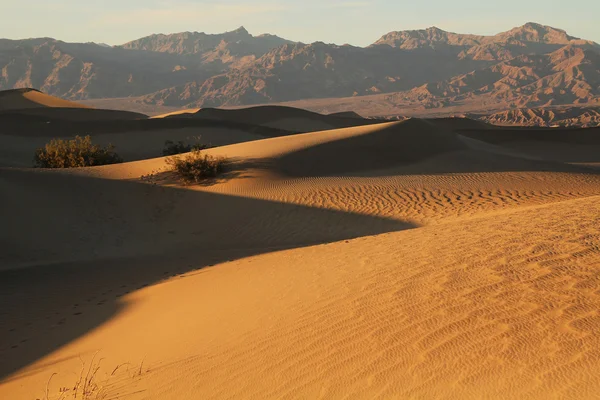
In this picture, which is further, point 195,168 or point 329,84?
point 329,84

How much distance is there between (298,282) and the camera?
25.8ft

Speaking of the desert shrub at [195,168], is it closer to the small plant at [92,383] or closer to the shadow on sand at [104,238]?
the shadow on sand at [104,238]

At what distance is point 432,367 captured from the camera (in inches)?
Answer: 187

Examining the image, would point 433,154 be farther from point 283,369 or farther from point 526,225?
point 283,369

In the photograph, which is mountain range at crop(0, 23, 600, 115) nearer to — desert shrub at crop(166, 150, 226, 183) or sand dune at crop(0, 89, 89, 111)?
sand dune at crop(0, 89, 89, 111)

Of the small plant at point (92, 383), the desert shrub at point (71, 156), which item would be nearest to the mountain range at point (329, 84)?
the desert shrub at point (71, 156)

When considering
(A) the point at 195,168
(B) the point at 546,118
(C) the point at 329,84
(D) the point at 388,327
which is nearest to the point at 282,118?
(A) the point at 195,168

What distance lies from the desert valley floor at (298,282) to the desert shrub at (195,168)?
16.9 inches

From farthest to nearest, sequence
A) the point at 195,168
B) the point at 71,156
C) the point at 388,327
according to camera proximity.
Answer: the point at 71,156
the point at 195,168
the point at 388,327

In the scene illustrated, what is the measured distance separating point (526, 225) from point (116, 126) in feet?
120

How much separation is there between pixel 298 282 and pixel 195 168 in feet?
34.5

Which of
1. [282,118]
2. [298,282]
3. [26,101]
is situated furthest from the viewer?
[26,101]

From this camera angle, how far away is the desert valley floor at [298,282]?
491cm

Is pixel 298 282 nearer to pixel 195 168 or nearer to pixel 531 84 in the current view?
pixel 195 168
